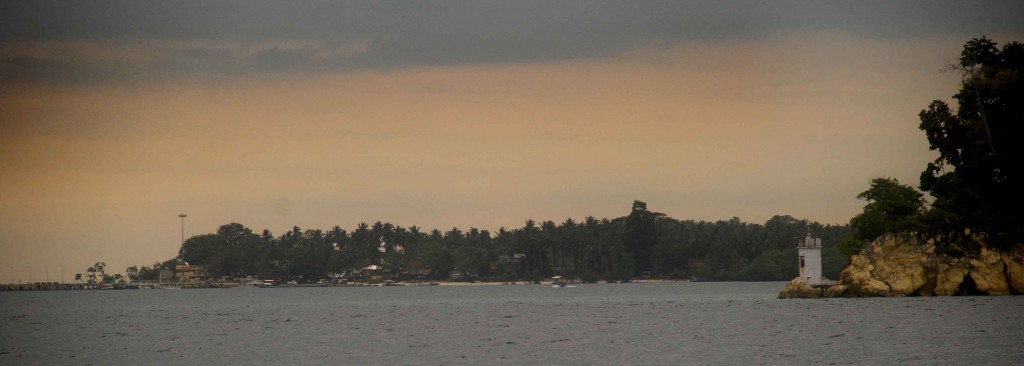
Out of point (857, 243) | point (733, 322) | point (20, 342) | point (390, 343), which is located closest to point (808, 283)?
point (857, 243)

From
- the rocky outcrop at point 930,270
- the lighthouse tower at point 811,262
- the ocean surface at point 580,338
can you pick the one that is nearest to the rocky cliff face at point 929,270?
the rocky outcrop at point 930,270

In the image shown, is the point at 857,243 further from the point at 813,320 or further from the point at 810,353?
the point at 810,353

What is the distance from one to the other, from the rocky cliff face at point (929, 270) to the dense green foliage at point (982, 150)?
2512 mm

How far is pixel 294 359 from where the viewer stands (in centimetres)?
6556

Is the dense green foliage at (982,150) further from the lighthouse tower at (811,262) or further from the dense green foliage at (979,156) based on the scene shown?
the lighthouse tower at (811,262)

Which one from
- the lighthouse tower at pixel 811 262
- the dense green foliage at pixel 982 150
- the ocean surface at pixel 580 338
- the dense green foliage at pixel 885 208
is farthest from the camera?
the lighthouse tower at pixel 811 262

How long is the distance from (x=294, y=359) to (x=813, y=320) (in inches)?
1686

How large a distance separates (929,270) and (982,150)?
11.3m

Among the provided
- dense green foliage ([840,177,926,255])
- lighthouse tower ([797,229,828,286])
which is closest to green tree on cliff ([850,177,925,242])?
dense green foliage ([840,177,926,255])

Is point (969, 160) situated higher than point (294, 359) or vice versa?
point (969, 160)

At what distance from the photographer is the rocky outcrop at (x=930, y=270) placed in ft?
364

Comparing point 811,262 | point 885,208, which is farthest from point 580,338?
point 811,262

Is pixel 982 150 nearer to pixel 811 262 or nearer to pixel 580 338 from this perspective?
pixel 811 262

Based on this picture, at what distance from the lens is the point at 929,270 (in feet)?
375
